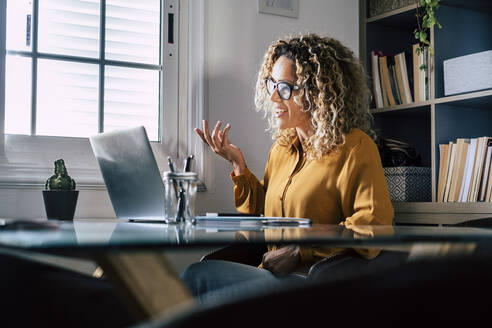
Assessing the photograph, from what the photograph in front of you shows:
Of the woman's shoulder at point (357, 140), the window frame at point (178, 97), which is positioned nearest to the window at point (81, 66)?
the window frame at point (178, 97)

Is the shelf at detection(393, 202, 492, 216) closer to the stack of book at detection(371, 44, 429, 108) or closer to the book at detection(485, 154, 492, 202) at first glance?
the book at detection(485, 154, 492, 202)

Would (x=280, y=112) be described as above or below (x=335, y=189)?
above

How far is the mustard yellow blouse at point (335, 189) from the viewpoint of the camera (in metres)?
1.70

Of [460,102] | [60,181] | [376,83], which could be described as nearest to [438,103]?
[460,102]

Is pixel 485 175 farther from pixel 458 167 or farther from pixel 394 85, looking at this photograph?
pixel 394 85

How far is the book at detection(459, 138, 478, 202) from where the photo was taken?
8.68ft

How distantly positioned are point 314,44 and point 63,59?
114 cm

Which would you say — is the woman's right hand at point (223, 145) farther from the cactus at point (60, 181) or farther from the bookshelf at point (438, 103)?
the bookshelf at point (438, 103)

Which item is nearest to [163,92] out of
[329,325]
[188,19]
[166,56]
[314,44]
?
[166,56]

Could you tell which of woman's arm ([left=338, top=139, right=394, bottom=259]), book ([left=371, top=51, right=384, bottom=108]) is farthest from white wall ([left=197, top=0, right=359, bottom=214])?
woman's arm ([left=338, top=139, right=394, bottom=259])

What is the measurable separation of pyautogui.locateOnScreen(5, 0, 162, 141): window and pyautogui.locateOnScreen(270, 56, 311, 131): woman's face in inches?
32.7

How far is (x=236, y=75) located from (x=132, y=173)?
3.67 ft

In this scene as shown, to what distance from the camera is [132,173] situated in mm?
1844

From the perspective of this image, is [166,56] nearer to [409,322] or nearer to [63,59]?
[63,59]
